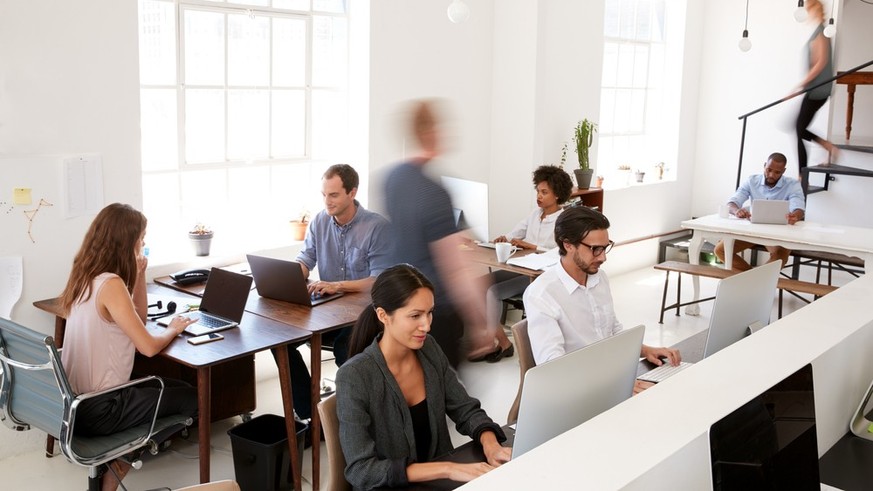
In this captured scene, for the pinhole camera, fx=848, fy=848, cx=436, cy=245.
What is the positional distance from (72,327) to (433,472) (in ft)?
6.13

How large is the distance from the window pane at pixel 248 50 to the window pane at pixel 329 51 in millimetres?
393

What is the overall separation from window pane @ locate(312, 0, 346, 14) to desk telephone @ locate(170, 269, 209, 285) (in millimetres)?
2022

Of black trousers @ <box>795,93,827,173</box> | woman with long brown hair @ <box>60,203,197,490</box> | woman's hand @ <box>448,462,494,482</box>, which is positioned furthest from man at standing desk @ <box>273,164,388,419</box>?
black trousers @ <box>795,93,827,173</box>

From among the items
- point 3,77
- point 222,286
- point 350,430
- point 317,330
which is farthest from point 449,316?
point 3,77

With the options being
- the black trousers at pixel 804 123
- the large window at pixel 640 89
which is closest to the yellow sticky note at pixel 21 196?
the large window at pixel 640 89

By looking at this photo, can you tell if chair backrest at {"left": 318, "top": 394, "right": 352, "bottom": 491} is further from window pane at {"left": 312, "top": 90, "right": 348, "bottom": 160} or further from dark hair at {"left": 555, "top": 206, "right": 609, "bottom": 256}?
window pane at {"left": 312, "top": 90, "right": 348, "bottom": 160}

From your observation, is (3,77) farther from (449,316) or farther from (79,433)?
(449,316)

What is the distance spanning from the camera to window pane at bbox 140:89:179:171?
15.9 feet

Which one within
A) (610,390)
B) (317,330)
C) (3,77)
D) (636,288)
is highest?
(3,77)

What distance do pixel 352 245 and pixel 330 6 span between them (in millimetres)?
1999

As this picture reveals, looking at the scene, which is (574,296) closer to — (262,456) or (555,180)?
(262,456)

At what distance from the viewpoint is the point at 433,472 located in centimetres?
230

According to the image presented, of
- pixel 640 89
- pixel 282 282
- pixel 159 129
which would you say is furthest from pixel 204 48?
pixel 640 89

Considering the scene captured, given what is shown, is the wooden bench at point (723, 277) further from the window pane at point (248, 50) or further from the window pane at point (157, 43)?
the window pane at point (157, 43)
